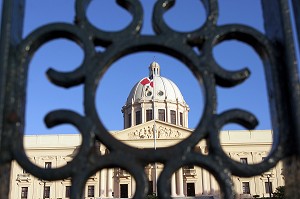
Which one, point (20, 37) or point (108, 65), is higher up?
point (20, 37)

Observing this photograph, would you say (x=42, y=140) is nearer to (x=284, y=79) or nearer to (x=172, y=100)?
(x=172, y=100)

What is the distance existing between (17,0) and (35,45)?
7.9 inches

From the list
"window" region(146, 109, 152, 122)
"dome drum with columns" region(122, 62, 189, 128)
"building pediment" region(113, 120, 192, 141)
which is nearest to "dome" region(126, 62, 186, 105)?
"dome drum with columns" region(122, 62, 189, 128)

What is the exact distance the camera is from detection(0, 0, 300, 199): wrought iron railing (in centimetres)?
130

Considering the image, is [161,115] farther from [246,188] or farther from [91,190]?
[246,188]

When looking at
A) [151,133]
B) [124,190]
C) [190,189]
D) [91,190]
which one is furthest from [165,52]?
[190,189]

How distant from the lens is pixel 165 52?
4.81 ft

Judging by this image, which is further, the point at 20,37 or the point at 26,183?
the point at 26,183

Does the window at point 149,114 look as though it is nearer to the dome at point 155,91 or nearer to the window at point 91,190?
the dome at point 155,91

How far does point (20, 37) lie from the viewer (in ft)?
4.87

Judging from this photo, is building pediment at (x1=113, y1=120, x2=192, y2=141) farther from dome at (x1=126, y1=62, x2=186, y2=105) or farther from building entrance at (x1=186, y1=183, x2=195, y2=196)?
dome at (x1=126, y1=62, x2=186, y2=105)

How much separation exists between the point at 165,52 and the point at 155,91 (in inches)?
2001

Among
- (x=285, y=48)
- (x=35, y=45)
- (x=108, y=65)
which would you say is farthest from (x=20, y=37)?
(x=285, y=48)

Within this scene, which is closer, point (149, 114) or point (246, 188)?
point (246, 188)
